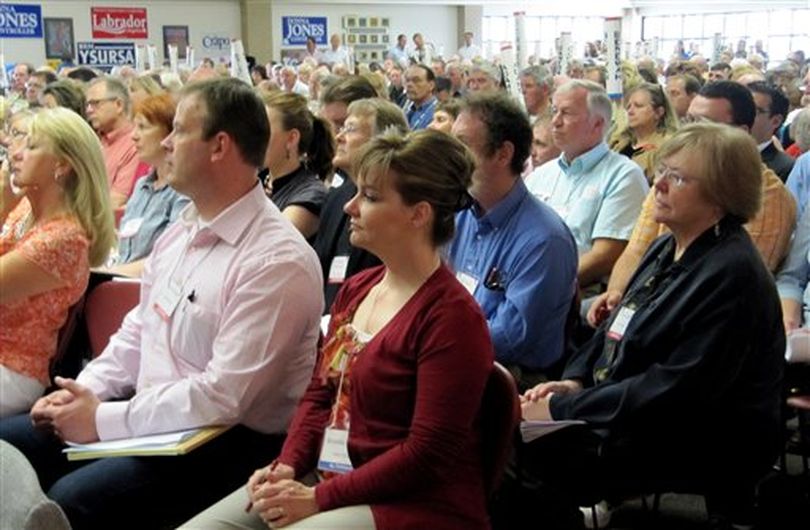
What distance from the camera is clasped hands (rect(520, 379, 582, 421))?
8.45 ft

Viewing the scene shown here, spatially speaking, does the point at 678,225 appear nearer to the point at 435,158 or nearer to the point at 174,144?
the point at 435,158

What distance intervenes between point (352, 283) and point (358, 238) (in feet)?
0.63

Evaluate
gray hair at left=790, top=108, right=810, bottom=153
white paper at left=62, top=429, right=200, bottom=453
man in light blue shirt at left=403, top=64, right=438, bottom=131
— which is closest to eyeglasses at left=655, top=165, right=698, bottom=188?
white paper at left=62, top=429, right=200, bottom=453

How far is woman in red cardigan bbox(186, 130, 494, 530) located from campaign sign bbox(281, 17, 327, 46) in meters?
19.9

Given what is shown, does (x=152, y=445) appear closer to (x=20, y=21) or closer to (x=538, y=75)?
(x=538, y=75)

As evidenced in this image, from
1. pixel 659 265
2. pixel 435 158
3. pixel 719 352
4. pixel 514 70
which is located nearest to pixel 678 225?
pixel 659 265

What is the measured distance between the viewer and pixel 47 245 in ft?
8.71

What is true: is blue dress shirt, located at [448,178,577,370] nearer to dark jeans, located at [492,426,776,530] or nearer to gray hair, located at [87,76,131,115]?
dark jeans, located at [492,426,776,530]

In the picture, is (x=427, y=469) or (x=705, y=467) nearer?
(x=427, y=469)

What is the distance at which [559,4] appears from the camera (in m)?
26.3

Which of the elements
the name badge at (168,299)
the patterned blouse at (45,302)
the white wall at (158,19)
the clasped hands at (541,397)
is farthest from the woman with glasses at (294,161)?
the white wall at (158,19)

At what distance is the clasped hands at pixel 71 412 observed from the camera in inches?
91.5

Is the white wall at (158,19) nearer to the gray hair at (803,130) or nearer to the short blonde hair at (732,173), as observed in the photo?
the gray hair at (803,130)

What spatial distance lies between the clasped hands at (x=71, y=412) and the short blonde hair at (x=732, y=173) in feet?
5.41
